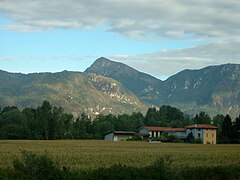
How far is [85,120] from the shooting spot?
153500 mm

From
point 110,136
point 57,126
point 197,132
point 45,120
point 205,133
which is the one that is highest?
point 45,120

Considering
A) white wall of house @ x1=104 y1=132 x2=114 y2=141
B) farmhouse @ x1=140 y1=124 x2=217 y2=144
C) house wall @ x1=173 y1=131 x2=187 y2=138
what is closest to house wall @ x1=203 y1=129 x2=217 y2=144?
farmhouse @ x1=140 y1=124 x2=217 y2=144

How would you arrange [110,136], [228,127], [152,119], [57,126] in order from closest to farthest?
1. [228,127]
2. [57,126]
3. [110,136]
4. [152,119]

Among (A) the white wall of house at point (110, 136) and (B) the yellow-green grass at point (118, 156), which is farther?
(A) the white wall of house at point (110, 136)

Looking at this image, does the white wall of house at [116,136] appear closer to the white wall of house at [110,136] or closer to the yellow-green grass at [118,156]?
the white wall of house at [110,136]

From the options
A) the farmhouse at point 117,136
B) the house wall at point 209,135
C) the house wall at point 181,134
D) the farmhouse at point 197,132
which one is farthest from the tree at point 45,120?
the house wall at point 209,135

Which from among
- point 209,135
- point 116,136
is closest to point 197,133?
point 209,135

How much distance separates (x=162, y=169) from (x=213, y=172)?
12.8ft

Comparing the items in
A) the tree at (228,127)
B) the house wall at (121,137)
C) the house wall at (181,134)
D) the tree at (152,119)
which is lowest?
the house wall at (121,137)

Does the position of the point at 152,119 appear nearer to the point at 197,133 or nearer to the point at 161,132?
the point at 161,132

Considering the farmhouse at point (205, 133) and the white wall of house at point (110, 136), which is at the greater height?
the farmhouse at point (205, 133)

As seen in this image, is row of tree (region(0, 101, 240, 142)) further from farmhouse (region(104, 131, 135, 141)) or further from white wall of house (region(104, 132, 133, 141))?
farmhouse (region(104, 131, 135, 141))

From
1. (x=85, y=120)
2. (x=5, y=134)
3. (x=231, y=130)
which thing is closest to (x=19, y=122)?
(x=5, y=134)

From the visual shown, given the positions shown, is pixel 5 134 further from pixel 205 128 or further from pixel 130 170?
pixel 130 170
